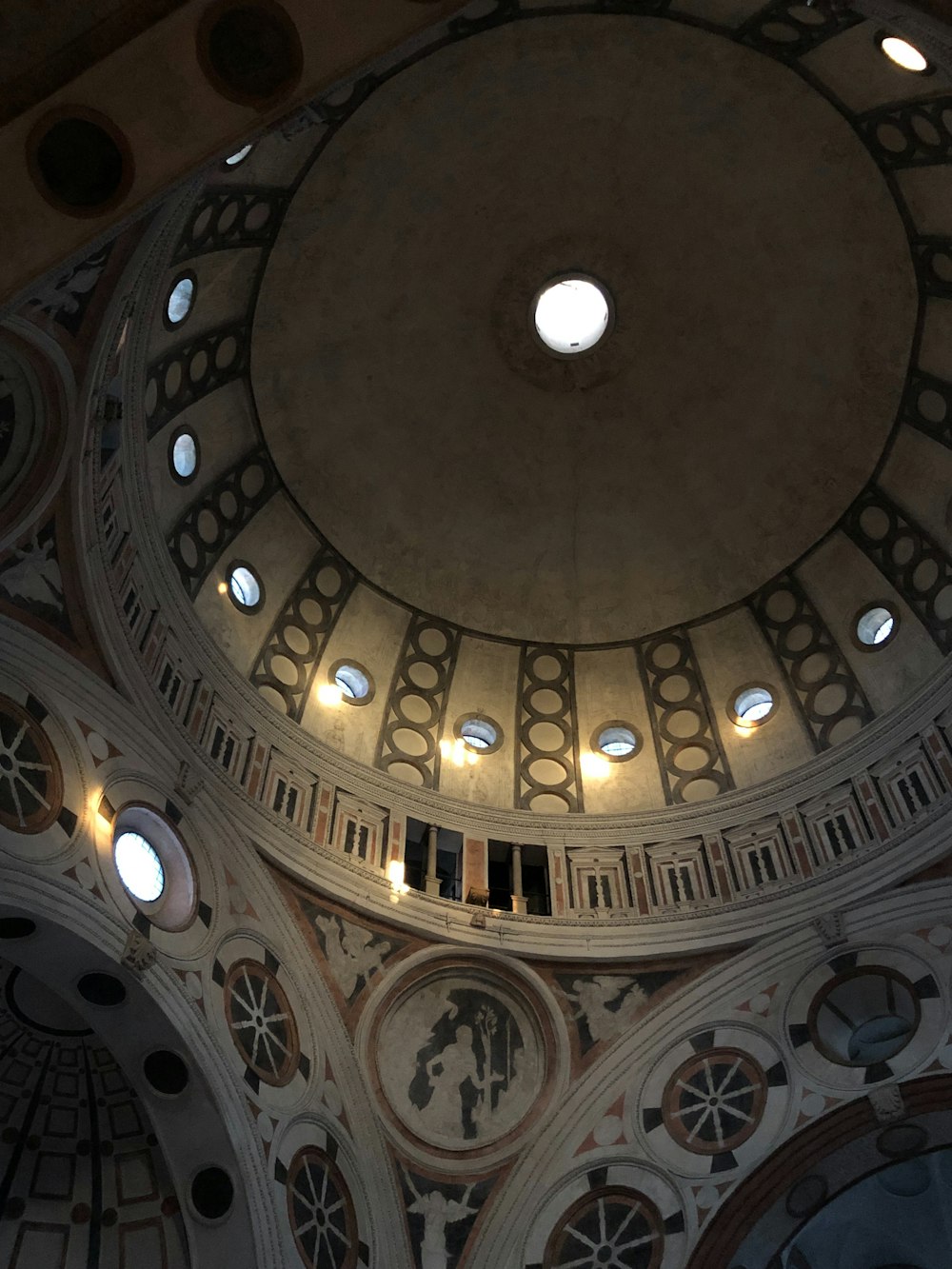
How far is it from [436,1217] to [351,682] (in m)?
8.54

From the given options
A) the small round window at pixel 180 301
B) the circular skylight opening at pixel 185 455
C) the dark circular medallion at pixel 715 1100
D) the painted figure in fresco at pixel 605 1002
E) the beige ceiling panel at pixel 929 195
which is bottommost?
the dark circular medallion at pixel 715 1100

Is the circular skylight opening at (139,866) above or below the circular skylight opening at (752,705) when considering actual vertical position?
below

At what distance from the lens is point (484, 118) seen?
19.7 metres

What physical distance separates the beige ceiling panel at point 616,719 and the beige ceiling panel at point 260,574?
213 inches

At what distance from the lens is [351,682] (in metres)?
20.4

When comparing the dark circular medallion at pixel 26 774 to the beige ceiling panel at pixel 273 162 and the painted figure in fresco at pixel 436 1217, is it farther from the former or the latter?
the beige ceiling panel at pixel 273 162

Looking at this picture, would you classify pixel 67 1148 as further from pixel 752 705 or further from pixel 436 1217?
pixel 752 705

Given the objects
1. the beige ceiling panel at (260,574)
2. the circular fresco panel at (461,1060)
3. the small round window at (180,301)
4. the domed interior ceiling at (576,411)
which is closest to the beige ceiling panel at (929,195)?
the domed interior ceiling at (576,411)

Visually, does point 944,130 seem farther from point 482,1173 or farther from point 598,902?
point 482,1173

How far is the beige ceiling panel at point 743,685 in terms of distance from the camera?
19609 mm

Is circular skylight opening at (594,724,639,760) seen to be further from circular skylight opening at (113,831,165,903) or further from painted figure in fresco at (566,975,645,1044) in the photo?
circular skylight opening at (113,831,165,903)

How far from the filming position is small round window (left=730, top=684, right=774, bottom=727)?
20422 millimetres

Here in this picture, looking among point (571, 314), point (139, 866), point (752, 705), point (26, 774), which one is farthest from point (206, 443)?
point (752, 705)

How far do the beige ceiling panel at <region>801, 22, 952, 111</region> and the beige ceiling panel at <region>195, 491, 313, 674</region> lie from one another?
10621mm
